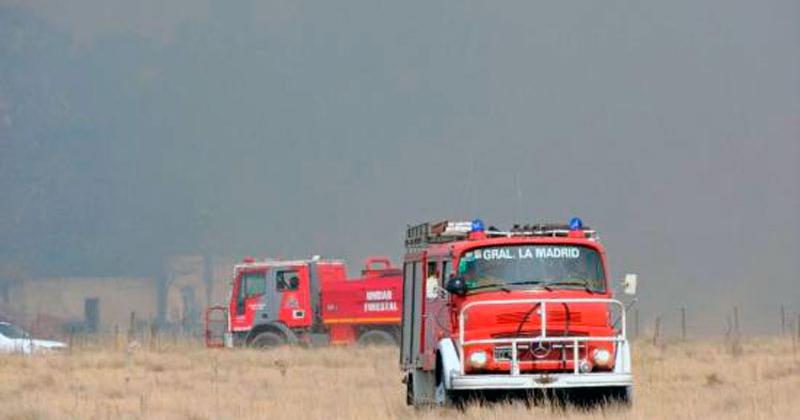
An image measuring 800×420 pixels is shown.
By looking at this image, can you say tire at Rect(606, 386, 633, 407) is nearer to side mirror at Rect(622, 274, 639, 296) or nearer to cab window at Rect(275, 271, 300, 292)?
side mirror at Rect(622, 274, 639, 296)

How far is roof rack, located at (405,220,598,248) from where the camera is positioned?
2178 cm

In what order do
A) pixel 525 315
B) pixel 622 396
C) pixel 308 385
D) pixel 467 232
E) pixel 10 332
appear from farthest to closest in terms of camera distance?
pixel 10 332 < pixel 308 385 < pixel 467 232 < pixel 525 315 < pixel 622 396

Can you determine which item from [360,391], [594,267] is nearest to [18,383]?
[360,391]

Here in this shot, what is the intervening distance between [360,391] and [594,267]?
755cm

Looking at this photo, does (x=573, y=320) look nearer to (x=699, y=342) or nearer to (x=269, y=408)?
(x=269, y=408)

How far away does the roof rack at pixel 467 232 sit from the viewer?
21.8 metres

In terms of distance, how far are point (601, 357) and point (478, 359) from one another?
1455 mm

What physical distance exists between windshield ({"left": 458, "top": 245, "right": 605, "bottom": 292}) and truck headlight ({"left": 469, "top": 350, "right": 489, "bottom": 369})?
1.06 m

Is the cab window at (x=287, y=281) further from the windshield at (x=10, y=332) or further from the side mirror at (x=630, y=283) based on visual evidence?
the side mirror at (x=630, y=283)

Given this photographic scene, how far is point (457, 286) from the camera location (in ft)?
69.2

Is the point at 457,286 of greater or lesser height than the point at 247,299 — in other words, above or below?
below

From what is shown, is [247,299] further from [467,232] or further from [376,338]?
[467,232]

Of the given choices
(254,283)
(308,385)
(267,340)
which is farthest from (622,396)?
(254,283)

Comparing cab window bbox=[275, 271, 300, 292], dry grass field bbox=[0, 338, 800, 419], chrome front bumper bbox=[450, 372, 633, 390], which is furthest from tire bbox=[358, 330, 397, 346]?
chrome front bumper bbox=[450, 372, 633, 390]
